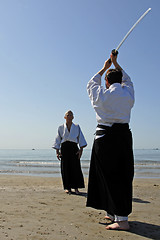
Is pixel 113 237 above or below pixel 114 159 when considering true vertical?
below

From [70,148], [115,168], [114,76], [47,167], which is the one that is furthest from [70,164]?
[47,167]

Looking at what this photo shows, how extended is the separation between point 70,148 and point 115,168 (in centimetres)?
310

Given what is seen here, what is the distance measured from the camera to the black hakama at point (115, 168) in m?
3.05

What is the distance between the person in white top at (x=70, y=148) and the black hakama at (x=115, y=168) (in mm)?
2844

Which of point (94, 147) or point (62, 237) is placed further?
point (94, 147)

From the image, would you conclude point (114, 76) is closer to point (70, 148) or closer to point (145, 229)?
point (145, 229)

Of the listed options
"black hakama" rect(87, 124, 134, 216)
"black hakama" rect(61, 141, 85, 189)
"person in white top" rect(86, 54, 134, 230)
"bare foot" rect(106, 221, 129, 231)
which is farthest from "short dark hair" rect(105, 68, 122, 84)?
"black hakama" rect(61, 141, 85, 189)

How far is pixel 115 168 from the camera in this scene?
10.1 ft

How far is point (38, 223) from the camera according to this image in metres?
3.28

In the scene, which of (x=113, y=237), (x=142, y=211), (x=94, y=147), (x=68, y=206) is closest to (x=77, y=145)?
(x=68, y=206)

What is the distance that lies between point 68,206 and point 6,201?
1.07 metres

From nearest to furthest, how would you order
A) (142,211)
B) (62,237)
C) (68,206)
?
(62,237)
(142,211)
(68,206)

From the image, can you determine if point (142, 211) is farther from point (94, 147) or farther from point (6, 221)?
point (6, 221)

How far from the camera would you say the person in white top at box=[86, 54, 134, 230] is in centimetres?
307
